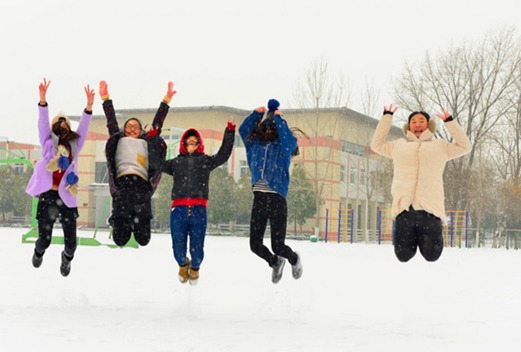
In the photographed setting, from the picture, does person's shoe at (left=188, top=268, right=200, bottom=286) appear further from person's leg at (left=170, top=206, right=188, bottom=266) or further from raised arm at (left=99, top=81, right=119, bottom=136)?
raised arm at (left=99, top=81, right=119, bottom=136)

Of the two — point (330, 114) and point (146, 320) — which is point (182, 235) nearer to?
point (146, 320)

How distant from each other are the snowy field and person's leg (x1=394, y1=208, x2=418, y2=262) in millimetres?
595

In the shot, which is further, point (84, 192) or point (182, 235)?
point (84, 192)

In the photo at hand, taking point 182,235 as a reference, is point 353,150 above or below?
above

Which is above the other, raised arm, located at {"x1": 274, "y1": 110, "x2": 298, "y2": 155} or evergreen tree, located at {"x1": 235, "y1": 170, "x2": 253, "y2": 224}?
A: evergreen tree, located at {"x1": 235, "y1": 170, "x2": 253, "y2": 224}

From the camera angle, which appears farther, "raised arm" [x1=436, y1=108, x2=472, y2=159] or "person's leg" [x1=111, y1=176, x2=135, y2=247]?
"person's leg" [x1=111, y1=176, x2=135, y2=247]

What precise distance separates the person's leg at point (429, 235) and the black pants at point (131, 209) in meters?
2.68

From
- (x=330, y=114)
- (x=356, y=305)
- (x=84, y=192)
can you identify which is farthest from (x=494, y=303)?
(x=84, y=192)

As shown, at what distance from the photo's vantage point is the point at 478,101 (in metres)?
33.2

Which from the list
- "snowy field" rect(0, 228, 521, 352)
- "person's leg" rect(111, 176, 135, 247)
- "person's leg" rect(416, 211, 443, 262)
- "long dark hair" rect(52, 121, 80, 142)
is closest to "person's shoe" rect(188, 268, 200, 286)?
"snowy field" rect(0, 228, 521, 352)

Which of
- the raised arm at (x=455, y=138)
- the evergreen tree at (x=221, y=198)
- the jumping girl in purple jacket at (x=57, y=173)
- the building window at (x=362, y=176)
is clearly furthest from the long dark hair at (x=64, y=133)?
the building window at (x=362, y=176)

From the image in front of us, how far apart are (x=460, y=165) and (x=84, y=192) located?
2510 centimetres

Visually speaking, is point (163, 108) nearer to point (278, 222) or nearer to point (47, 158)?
point (47, 158)

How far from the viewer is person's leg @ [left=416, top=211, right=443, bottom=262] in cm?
671
